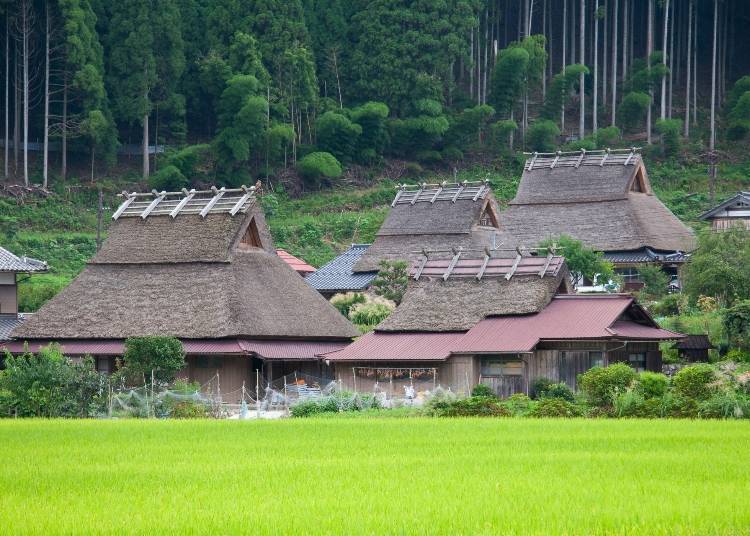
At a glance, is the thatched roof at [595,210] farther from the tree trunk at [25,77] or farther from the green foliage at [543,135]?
the tree trunk at [25,77]

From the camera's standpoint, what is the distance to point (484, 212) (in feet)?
196

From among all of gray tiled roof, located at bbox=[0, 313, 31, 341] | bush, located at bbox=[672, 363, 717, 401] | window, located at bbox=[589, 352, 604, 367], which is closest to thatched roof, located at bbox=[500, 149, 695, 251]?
window, located at bbox=[589, 352, 604, 367]

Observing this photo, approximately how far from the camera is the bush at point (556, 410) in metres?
33.4

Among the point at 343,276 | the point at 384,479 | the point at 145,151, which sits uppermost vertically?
the point at 145,151

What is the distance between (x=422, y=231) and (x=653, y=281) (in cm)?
1008

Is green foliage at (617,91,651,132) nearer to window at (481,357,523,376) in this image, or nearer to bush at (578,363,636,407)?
window at (481,357,523,376)

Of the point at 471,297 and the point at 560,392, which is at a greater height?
the point at 471,297

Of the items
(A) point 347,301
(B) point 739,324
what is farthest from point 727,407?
(A) point 347,301

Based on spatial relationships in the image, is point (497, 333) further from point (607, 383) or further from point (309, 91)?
point (309, 91)

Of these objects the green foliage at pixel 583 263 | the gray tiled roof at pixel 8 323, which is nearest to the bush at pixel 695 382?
the green foliage at pixel 583 263

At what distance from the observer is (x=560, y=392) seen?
37656 mm

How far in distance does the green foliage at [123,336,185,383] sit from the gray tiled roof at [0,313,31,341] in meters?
Result: 7.09

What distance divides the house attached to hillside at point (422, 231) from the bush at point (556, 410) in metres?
23.6

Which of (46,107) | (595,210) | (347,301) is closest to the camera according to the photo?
(347,301)
